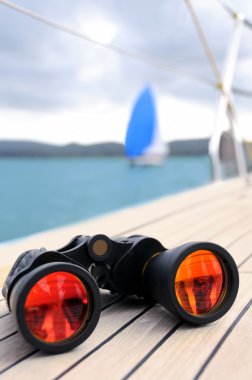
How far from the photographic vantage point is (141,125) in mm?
5594

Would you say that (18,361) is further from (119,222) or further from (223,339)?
(119,222)

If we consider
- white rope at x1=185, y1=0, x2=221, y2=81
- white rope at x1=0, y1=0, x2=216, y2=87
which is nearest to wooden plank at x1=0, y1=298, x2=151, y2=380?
white rope at x1=0, y1=0, x2=216, y2=87

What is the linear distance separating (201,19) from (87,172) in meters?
9.73

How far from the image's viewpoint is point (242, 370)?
73cm

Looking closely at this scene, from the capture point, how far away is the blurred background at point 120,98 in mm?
4066

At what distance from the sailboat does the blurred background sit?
2cm

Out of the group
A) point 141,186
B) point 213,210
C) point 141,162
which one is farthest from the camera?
point 141,186

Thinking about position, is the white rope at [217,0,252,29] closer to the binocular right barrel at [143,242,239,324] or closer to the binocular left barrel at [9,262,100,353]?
the binocular right barrel at [143,242,239,324]

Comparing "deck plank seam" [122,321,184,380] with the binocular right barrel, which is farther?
the binocular right barrel

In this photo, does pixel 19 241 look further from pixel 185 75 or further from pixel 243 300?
pixel 185 75

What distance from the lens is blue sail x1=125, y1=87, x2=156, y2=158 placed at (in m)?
4.93

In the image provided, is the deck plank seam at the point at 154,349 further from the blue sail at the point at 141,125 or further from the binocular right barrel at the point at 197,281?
the blue sail at the point at 141,125

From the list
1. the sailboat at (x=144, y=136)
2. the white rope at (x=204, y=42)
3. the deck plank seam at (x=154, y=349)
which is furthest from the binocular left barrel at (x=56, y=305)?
the sailboat at (x=144, y=136)

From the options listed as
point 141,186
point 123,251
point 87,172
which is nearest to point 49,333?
point 123,251
